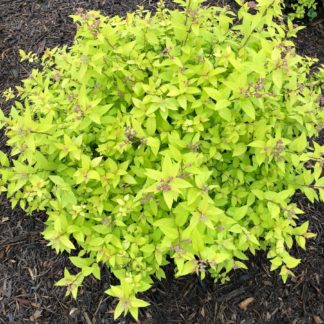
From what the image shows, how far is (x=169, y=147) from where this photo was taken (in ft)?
8.24

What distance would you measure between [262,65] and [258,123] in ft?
1.31

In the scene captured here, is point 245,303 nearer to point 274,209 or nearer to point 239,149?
point 274,209

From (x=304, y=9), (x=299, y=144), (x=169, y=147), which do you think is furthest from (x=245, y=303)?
(x=304, y=9)

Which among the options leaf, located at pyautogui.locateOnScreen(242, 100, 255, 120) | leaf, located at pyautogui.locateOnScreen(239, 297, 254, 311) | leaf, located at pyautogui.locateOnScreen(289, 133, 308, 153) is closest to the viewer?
leaf, located at pyautogui.locateOnScreen(242, 100, 255, 120)

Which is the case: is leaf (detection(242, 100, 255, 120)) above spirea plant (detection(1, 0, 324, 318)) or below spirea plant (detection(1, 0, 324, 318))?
above

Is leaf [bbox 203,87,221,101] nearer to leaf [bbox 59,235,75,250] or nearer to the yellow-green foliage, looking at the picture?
leaf [bbox 59,235,75,250]

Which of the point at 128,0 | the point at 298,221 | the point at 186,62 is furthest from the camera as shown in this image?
the point at 128,0

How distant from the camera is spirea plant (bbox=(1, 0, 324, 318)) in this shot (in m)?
2.42

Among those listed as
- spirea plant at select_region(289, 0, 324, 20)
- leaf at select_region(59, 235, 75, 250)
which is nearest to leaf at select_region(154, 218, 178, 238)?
leaf at select_region(59, 235, 75, 250)

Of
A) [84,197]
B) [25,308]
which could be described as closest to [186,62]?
[84,197]

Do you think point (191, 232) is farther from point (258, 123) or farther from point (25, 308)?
point (25, 308)

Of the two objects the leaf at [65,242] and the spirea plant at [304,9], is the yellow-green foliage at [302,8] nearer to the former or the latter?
the spirea plant at [304,9]

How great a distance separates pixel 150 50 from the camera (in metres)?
2.92

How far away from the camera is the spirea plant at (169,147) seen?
7.94ft
